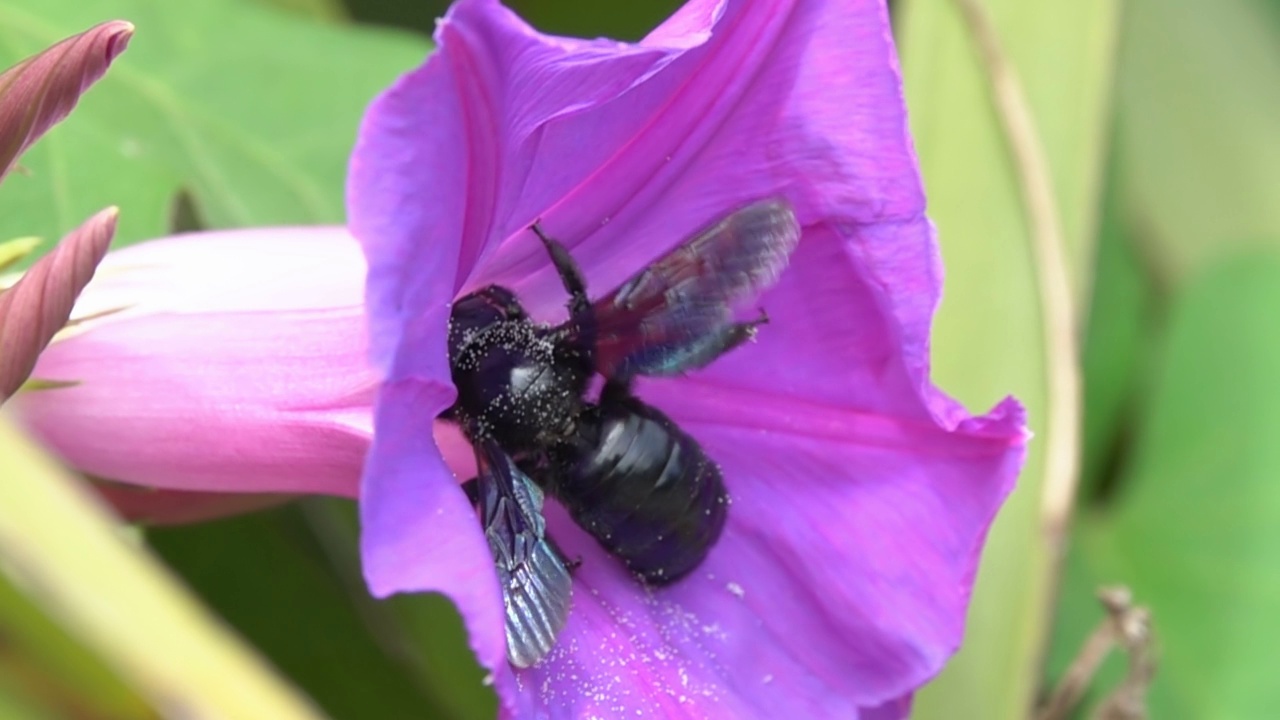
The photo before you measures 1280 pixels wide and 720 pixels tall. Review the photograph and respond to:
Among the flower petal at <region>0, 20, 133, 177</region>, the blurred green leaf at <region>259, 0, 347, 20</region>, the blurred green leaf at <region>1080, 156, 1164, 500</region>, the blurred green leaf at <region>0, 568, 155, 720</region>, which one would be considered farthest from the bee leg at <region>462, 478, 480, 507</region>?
the blurred green leaf at <region>1080, 156, 1164, 500</region>

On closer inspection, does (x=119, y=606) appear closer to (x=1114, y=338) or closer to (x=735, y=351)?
(x=735, y=351)

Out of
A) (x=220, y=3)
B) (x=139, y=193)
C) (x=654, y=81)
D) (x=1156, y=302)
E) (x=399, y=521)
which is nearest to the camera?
(x=399, y=521)

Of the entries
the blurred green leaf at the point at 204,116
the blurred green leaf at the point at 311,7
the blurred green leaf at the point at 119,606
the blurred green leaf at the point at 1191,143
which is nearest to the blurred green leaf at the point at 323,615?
the blurred green leaf at the point at 204,116

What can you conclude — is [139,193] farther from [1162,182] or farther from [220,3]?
[1162,182]

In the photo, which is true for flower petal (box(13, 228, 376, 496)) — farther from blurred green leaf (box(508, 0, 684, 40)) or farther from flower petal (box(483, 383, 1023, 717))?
blurred green leaf (box(508, 0, 684, 40))

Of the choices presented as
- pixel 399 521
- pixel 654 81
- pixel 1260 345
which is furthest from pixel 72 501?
pixel 1260 345

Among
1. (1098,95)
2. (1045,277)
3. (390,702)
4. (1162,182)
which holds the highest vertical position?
(1098,95)

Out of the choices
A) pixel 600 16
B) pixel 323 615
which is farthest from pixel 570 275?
pixel 600 16
